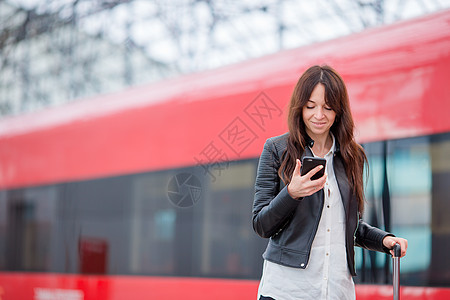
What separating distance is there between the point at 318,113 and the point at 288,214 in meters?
0.36

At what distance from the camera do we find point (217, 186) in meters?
4.54

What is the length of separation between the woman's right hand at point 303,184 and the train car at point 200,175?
1.83 meters

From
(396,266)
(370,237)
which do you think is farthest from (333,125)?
(396,266)

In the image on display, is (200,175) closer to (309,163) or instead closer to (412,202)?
(412,202)

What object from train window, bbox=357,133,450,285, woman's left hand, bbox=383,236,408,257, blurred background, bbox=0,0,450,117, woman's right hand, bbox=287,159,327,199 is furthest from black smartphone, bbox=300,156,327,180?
blurred background, bbox=0,0,450,117

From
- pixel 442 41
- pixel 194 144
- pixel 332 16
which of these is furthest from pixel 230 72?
pixel 332 16

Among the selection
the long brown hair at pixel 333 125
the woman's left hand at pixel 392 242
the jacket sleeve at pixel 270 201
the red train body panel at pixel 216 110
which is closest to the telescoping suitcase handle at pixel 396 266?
the woman's left hand at pixel 392 242

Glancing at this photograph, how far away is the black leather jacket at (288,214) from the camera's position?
182cm

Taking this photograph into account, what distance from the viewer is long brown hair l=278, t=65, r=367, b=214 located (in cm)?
193

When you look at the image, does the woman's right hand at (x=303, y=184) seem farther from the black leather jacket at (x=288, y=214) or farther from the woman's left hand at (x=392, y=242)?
the woman's left hand at (x=392, y=242)

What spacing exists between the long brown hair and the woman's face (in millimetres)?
13

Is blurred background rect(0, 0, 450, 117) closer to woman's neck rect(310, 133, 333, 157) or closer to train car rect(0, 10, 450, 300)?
train car rect(0, 10, 450, 300)

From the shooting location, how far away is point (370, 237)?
2061 mm

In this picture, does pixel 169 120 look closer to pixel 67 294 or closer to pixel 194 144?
pixel 194 144
